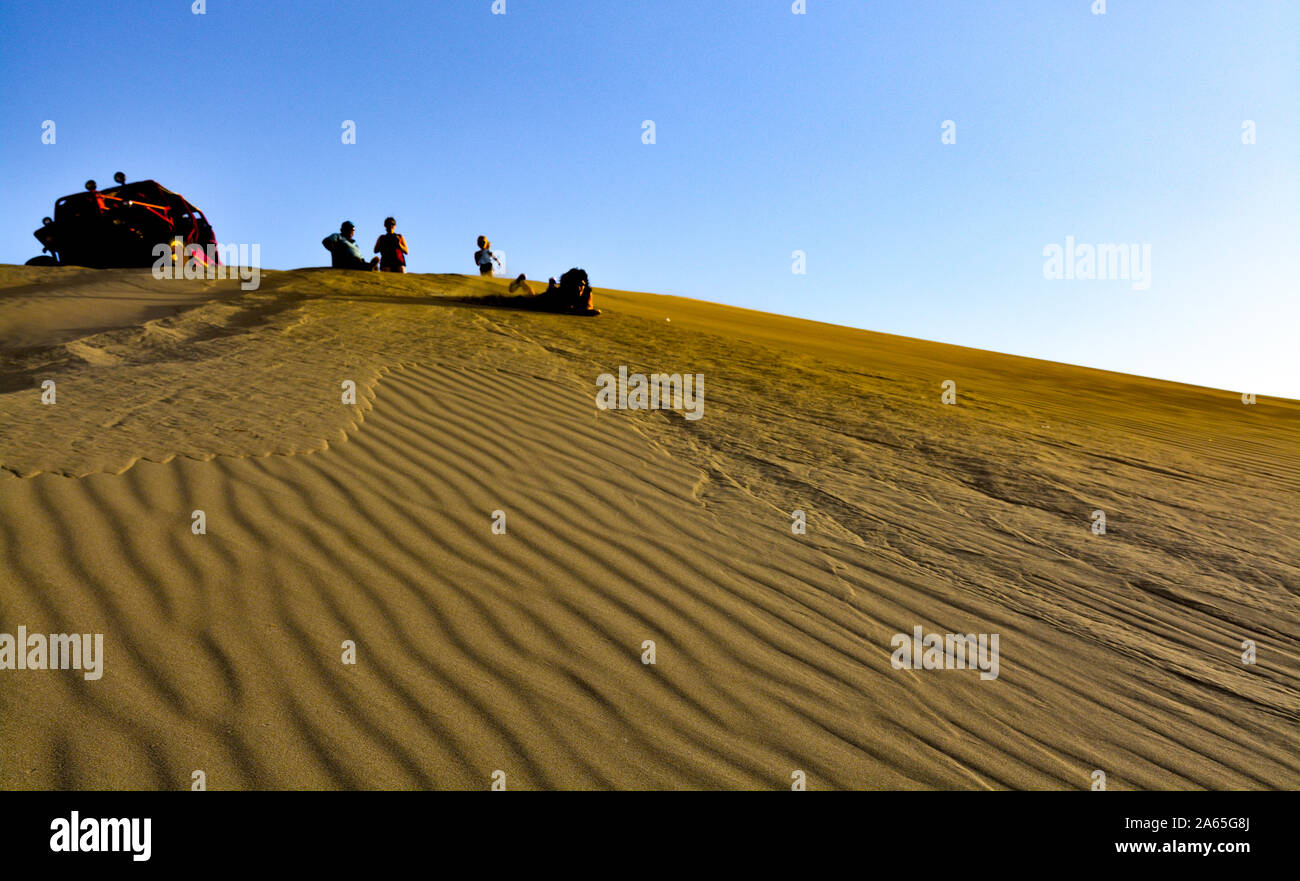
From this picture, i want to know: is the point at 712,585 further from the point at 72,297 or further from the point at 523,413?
the point at 72,297

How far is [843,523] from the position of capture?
4492mm

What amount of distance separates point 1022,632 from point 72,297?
33.3 feet

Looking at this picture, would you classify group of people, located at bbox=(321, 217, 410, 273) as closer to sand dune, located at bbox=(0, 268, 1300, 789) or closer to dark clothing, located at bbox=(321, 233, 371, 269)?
dark clothing, located at bbox=(321, 233, 371, 269)

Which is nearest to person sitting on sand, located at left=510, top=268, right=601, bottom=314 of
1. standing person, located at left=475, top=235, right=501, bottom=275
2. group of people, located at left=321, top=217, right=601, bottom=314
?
group of people, located at left=321, top=217, right=601, bottom=314

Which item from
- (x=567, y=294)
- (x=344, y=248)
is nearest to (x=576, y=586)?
(x=567, y=294)

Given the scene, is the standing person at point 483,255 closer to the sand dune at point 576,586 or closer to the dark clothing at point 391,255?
the dark clothing at point 391,255

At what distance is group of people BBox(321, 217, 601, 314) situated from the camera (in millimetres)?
10703

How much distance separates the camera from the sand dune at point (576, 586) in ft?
7.78

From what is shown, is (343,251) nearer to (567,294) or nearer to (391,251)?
(391,251)

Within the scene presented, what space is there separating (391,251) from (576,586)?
10.8m

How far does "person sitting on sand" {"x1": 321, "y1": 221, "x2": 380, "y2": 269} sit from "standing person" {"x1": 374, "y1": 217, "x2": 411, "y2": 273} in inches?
26.2

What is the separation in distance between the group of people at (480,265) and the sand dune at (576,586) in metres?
3.97

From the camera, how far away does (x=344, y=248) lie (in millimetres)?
11742
